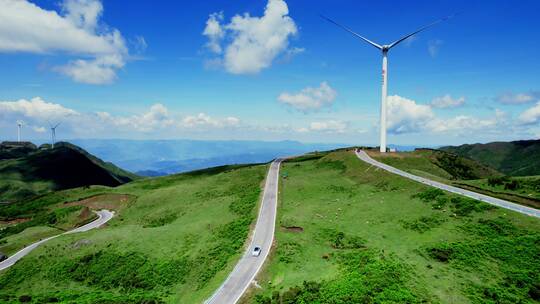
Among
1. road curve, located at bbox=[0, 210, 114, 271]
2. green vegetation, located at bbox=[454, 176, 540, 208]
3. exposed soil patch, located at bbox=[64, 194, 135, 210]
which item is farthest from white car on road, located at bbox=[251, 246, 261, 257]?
exposed soil patch, located at bbox=[64, 194, 135, 210]

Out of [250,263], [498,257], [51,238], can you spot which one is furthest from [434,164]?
[51,238]

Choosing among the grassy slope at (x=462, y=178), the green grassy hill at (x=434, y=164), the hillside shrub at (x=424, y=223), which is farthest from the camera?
the green grassy hill at (x=434, y=164)

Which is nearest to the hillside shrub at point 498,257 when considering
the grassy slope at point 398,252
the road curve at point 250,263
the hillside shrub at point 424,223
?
the grassy slope at point 398,252

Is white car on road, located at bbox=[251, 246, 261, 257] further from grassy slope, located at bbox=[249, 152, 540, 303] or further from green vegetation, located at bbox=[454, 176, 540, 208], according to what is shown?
green vegetation, located at bbox=[454, 176, 540, 208]

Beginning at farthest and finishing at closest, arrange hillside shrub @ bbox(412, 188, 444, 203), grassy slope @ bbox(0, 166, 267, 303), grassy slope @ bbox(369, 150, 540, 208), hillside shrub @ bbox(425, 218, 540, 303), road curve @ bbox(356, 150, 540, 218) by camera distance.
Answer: hillside shrub @ bbox(412, 188, 444, 203)
grassy slope @ bbox(369, 150, 540, 208)
road curve @ bbox(356, 150, 540, 218)
grassy slope @ bbox(0, 166, 267, 303)
hillside shrub @ bbox(425, 218, 540, 303)

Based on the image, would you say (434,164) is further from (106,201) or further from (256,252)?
(106,201)

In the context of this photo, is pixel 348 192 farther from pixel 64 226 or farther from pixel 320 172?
pixel 64 226

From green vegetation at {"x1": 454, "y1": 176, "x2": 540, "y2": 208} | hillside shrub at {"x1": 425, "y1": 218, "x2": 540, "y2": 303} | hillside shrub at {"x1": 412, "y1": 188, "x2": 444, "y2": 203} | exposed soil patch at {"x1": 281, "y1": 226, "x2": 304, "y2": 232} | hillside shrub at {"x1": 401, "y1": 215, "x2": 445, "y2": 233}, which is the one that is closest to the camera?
hillside shrub at {"x1": 425, "y1": 218, "x2": 540, "y2": 303}

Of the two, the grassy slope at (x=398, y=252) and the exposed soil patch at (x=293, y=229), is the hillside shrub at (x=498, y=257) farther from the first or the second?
the exposed soil patch at (x=293, y=229)

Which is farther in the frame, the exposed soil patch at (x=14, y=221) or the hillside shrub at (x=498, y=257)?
the exposed soil patch at (x=14, y=221)
